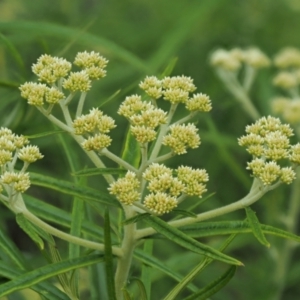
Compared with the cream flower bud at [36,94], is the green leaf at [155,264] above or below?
below

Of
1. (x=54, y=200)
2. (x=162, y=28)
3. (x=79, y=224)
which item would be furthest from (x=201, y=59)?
(x=79, y=224)

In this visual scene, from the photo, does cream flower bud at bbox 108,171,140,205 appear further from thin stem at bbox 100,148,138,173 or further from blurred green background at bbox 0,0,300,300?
blurred green background at bbox 0,0,300,300

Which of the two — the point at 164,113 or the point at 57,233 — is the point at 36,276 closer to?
the point at 57,233

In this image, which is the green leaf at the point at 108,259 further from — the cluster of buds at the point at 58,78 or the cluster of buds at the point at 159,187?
the cluster of buds at the point at 58,78

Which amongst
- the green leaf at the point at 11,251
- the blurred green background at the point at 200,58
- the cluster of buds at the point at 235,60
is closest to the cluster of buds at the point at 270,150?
the green leaf at the point at 11,251

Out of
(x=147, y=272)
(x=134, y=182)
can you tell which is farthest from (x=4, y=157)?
(x=147, y=272)
